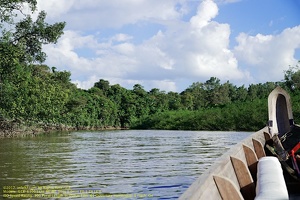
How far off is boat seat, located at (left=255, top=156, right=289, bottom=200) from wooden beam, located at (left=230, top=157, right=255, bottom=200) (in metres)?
0.12

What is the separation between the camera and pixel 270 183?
2.47m

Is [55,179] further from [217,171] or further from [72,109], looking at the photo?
[72,109]

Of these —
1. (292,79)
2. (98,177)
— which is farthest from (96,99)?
(98,177)

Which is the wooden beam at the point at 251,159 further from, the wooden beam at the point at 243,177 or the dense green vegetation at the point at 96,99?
the dense green vegetation at the point at 96,99

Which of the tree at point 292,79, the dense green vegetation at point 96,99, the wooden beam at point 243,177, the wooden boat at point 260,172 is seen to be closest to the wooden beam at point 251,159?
Result: the wooden boat at point 260,172

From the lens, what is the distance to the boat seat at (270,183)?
2135 millimetres

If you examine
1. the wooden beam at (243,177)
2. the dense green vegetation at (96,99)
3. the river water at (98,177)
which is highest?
the dense green vegetation at (96,99)

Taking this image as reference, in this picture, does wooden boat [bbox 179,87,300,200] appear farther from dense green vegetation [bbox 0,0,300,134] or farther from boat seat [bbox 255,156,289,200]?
dense green vegetation [bbox 0,0,300,134]

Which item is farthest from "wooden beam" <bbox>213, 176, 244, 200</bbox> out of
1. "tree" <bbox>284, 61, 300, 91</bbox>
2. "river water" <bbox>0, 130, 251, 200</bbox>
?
"tree" <bbox>284, 61, 300, 91</bbox>

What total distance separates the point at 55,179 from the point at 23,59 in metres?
11.4

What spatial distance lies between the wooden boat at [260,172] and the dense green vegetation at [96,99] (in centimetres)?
1399

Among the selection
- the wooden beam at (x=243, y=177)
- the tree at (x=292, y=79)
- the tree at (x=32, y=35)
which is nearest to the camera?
the wooden beam at (x=243, y=177)

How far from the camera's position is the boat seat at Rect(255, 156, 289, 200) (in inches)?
84.0

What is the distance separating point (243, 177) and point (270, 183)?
657 mm
